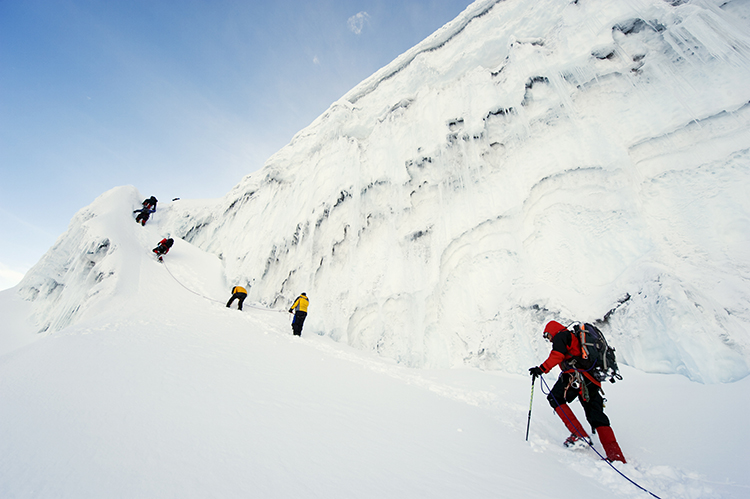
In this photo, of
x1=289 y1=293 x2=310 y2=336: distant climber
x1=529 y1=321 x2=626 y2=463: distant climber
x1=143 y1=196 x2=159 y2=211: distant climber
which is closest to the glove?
x1=529 y1=321 x2=626 y2=463: distant climber

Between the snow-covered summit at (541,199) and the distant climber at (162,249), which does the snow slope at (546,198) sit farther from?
the distant climber at (162,249)

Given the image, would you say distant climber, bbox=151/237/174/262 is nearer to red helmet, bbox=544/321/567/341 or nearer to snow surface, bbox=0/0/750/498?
snow surface, bbox=0/0/750/498

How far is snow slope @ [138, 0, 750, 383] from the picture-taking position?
5207mm

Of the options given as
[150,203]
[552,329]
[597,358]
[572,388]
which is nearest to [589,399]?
[572,388]

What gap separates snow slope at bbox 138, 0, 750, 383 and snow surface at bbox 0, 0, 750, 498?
0.16ft

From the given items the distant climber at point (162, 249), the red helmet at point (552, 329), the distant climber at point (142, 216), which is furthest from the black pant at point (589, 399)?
the distant climber at point (142, 216)

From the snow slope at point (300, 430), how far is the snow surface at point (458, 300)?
26mm

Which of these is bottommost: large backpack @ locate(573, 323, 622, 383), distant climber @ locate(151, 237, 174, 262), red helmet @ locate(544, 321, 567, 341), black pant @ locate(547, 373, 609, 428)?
black pant @ locate(547, 373, 609, 428)

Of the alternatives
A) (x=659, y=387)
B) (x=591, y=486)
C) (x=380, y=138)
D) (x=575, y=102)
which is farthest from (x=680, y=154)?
(x=380, y=138)

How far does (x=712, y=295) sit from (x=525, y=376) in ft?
10.6

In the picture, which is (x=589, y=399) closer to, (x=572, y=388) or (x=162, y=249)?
(x=572, y=388)

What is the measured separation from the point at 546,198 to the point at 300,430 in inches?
291

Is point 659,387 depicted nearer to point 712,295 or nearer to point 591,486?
point 712,295

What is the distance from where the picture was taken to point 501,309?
23.3 feet
